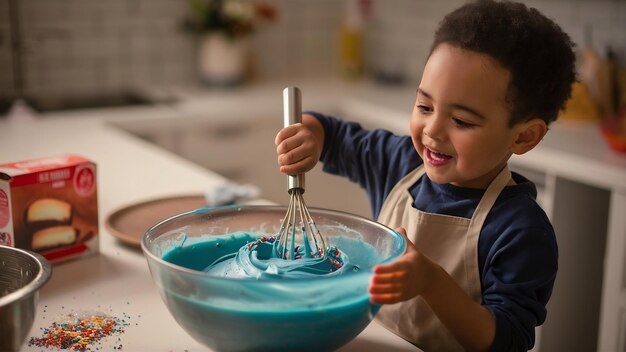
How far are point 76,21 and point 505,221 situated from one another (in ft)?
7.50

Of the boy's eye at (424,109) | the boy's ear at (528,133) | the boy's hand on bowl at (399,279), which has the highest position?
the boy's eye at (424,109)

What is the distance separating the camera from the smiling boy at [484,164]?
1054 mm

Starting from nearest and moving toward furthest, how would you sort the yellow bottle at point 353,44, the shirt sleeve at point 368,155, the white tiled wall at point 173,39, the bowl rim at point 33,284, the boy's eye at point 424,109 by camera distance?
1. the bowl rim at point 33,284
2. the boy's eye at point 424,109
3. the shirt sleeve at point 368,155
4. the white tiled wall at point 173,39
5. the yellow bottle at point 353,44

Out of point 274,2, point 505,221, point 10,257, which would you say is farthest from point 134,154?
point 274,2

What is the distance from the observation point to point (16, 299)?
875 millimetres

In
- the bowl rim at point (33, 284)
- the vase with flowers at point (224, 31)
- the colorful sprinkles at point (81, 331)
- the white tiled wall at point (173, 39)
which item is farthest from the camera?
the vase with flowers at point (224, 31)

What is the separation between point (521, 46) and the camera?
1082 mm

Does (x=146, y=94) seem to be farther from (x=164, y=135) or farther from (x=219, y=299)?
(x=219, y=299)

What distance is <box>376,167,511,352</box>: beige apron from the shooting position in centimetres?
118

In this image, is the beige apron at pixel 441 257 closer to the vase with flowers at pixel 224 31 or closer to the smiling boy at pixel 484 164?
the smiling boy at pixel 484 164

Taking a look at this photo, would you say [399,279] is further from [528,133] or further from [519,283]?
[528,133]

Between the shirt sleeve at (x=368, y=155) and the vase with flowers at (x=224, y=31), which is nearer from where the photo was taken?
the shirt sleeve at (x=368, y=155)

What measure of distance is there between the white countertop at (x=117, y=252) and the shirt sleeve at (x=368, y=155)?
1.17ft

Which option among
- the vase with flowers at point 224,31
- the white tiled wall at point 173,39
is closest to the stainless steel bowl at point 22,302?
the white tiled wall at point 173,39
